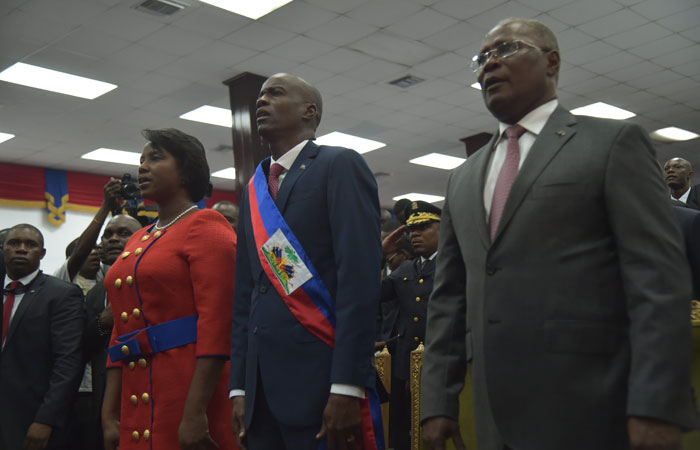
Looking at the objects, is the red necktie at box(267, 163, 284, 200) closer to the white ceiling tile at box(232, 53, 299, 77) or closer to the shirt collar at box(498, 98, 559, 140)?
the shirt collar at box(498, 98, 559, 140)

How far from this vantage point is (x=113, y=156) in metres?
10.2

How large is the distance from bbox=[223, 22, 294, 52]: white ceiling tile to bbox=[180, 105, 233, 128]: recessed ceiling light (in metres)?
1.76

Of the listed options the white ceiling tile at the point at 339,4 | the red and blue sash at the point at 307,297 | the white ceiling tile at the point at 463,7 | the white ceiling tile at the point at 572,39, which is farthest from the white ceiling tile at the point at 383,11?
the red and blue sash at the point at 307,297

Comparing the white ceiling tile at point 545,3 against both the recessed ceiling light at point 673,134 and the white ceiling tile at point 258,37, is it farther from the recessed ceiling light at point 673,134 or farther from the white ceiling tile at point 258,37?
the recessed ceiling light at point 673,134

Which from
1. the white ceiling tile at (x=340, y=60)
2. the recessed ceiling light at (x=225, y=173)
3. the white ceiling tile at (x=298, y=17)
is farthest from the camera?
the recessed ceiling light at (x=225, y=173)

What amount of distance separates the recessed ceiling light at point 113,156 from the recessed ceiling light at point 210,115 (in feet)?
5.44

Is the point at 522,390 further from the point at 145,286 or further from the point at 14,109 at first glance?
the point at 14,109

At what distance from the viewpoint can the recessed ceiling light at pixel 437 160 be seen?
35.6ft

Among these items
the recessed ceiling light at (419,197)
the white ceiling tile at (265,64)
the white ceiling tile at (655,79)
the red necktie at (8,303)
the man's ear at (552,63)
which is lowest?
the red necktie at (8,303)

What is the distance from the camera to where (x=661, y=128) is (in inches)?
383

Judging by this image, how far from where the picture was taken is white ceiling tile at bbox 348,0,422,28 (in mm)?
5805

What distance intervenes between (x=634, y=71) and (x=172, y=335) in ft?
22.5

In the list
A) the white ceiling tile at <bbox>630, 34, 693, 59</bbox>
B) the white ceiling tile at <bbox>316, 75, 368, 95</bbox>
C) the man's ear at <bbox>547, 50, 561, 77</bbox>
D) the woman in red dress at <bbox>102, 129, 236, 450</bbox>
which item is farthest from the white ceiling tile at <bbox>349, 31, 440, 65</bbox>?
the man's ear at <bbox>547, 50, 561, 77</bbox>

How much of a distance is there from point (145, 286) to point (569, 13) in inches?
201
